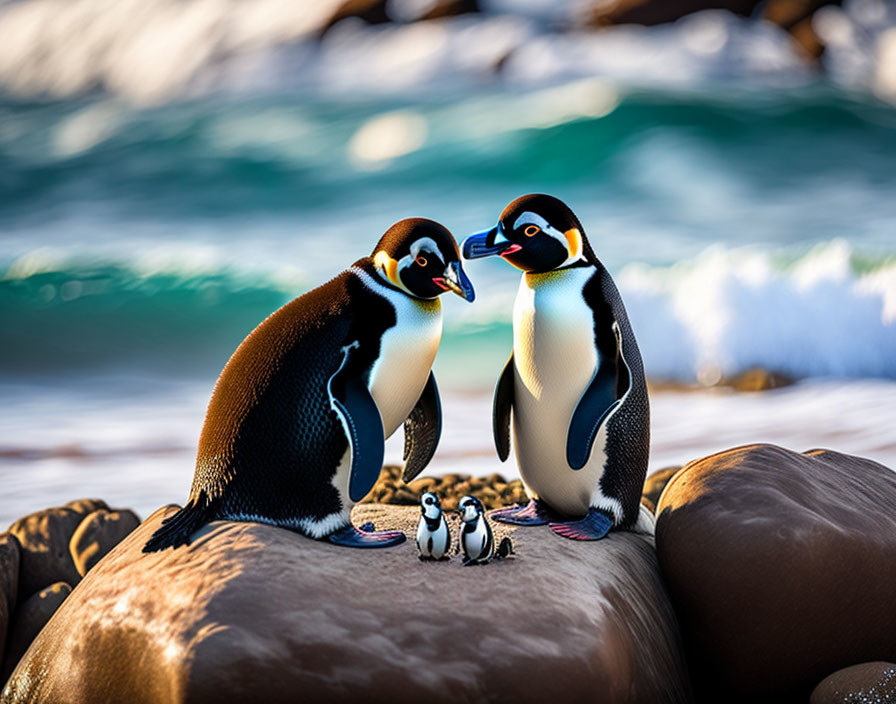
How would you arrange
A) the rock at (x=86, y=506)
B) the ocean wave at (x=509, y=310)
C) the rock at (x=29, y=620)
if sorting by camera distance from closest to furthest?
the rock at (x=29, y=620) < the rock at (x=86, y=506) < the ocean wave at (x=509, y=310)

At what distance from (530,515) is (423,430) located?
0.42 m

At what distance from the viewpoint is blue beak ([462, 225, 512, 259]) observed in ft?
9.57

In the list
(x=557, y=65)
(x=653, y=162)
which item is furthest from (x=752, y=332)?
(x=557, y=65)

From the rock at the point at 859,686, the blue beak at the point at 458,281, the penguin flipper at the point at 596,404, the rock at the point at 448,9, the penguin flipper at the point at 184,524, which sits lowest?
the rock at the point at 859,686

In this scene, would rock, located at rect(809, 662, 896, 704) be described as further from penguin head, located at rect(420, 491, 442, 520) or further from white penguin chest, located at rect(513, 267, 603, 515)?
penguin head, located at rect(420, 491, 442, 520)

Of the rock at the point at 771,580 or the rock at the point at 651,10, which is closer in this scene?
the rock at the point at 771,580

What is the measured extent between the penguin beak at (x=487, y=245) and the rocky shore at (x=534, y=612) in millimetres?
799

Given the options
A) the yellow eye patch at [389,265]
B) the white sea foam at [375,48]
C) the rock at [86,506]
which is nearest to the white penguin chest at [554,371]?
the yellow eye patch at [389,265]

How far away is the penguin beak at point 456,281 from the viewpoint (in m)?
2.67

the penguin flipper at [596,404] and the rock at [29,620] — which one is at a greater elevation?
the penguin flipper at [596,404]

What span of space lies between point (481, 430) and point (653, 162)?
2.68 m

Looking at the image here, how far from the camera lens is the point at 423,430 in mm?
3066

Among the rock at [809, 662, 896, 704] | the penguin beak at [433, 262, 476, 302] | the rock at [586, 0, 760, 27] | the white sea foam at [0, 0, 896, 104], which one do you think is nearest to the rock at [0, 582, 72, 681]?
the penguin beak at [433, 262, 476, 302]

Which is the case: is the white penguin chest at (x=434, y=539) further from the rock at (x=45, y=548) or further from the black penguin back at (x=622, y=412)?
the rock at (x=45, y=548)
